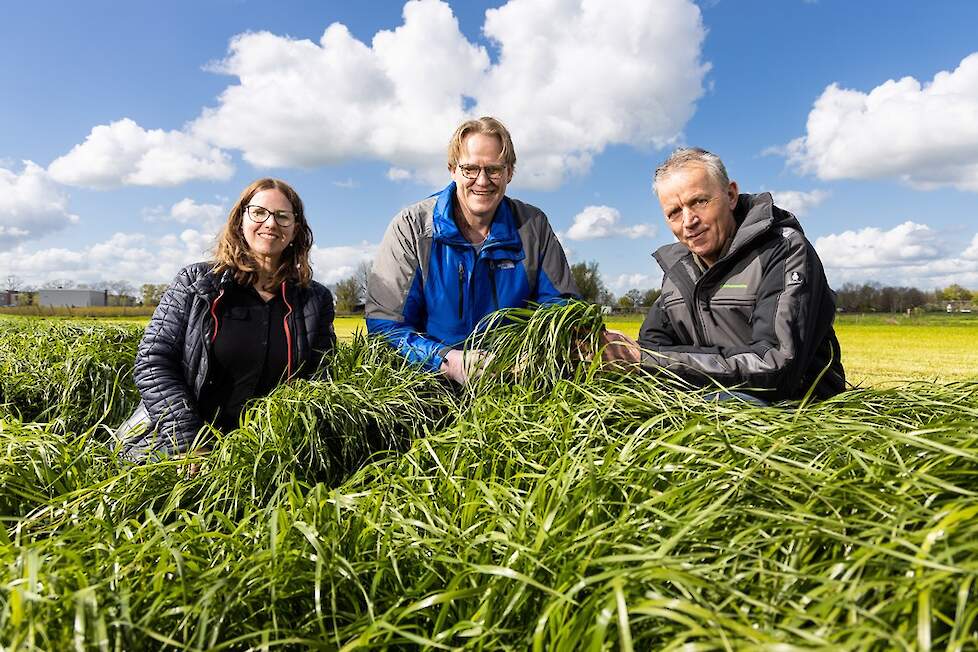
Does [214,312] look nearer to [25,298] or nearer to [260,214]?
[260,214]

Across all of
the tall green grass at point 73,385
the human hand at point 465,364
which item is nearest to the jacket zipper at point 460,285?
the human hand at point 465,364

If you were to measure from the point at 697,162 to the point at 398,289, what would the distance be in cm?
200

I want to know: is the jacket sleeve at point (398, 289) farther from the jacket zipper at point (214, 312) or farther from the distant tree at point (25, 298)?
the distant tree at point (25, 298)

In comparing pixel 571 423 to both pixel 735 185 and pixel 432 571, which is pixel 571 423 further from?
pixel 735 185

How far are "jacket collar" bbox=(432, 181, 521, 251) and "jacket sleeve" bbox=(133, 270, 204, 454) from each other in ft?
5.27

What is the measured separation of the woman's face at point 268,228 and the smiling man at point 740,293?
235cm

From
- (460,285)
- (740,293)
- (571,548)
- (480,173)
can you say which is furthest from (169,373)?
(740,293)

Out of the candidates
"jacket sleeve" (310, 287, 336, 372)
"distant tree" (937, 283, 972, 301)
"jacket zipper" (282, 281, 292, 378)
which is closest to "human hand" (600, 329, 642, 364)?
"jacket sleeve" (310, 287, 336, 372)

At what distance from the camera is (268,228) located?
13.1 ft

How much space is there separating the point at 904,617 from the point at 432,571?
0.97 metres

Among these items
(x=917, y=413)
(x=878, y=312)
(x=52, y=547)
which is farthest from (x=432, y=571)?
(x=878, y=312)

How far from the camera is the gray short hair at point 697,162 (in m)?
3.50

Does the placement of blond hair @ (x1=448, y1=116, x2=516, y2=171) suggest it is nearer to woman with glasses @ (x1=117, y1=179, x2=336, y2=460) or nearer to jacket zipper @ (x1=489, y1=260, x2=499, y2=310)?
jacket zipper @ (x1=489, y1=260, x2=499, y2=310)

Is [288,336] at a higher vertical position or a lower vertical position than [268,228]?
lower
